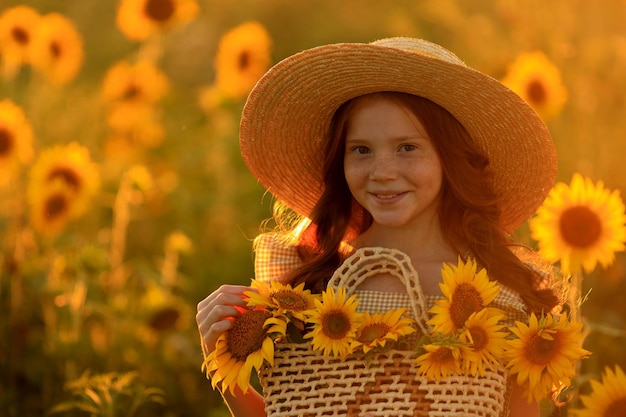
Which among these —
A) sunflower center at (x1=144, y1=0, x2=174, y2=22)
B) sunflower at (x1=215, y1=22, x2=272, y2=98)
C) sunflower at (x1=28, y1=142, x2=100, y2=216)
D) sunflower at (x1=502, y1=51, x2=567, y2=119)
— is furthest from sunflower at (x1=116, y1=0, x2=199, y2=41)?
sunflower at (x1=502, y1=51, x2=567, y2=119)

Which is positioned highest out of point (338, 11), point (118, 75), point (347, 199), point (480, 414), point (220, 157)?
point (338, 11)

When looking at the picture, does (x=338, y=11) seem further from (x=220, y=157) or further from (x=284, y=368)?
(x=284, y=368)

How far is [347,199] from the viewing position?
257 cm

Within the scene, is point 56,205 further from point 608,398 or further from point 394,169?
point 608,398

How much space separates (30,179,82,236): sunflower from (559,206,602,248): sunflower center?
1.91 m

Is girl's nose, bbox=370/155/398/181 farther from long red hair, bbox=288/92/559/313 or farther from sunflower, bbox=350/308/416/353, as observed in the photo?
sunflower, bbox=350/308/416/353

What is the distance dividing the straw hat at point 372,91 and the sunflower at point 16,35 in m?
2.70

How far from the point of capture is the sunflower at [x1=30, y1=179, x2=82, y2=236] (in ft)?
13.4

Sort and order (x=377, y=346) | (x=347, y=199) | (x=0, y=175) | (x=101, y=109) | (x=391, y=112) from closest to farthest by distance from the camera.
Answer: (x=377, y=346)
(x=391, y=112)
(x=347, y=199)
(x=0, y=175)
(x=101, y=109)

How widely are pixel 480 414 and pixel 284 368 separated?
0.38 m

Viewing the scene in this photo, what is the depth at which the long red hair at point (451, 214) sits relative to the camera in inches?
93.1


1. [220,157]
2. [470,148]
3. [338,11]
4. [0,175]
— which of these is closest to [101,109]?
[220,157]

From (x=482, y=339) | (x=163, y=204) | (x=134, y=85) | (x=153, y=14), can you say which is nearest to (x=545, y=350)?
(x=482, y=339)

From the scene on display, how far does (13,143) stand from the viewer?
14.3 ft
